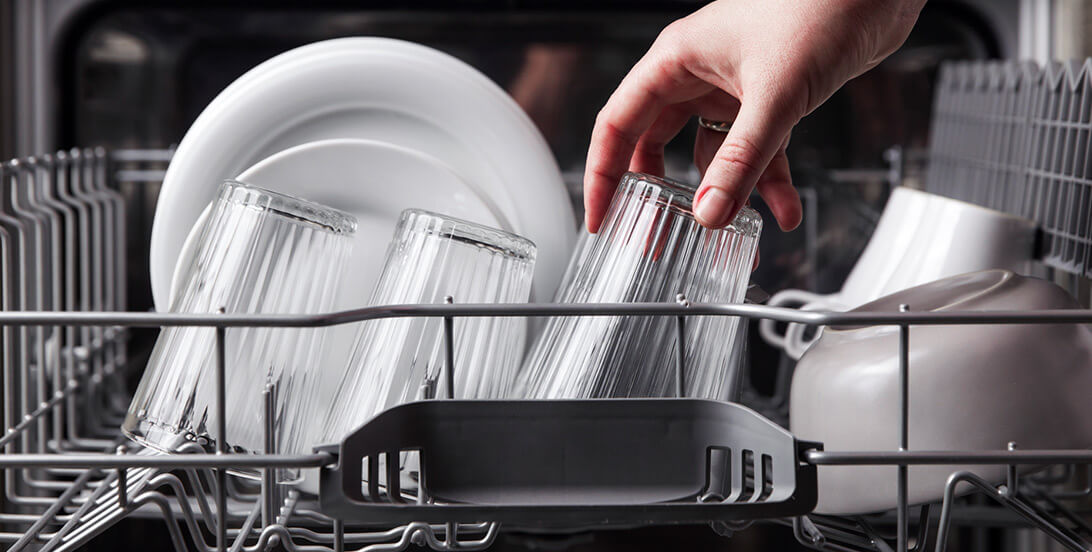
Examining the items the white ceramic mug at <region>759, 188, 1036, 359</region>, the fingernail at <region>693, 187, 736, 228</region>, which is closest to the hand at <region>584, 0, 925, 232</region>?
the fingernail at <region>693, 187, 736, 228</region>

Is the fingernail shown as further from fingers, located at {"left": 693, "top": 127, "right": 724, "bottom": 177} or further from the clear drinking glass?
fingers, located at {"left": 693, "top": 127, "right": 724, "bottom": 177}

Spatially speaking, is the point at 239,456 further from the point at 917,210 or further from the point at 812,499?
the point at 917,210

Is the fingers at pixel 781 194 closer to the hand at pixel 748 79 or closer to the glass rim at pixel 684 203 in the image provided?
the hand at pixel 748 79

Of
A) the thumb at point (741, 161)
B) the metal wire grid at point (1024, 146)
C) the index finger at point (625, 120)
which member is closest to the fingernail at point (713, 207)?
the thumb at point (741, 161)

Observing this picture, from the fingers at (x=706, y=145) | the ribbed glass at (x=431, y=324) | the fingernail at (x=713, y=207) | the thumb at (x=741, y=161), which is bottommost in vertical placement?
the ribbed glass at (x=431, y=324)

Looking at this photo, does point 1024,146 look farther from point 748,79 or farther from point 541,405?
point 541,405

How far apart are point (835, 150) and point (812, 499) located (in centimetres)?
62

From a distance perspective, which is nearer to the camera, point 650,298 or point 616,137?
point 650,298

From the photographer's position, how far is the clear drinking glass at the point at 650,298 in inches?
14.3

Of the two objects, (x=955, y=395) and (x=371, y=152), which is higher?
(x=371, y=152)

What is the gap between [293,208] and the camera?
0.37 meters

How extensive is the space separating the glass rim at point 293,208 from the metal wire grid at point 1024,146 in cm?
37

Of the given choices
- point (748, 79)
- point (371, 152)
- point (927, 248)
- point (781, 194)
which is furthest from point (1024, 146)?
point (371, 152)

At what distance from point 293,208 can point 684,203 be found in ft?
0.51
